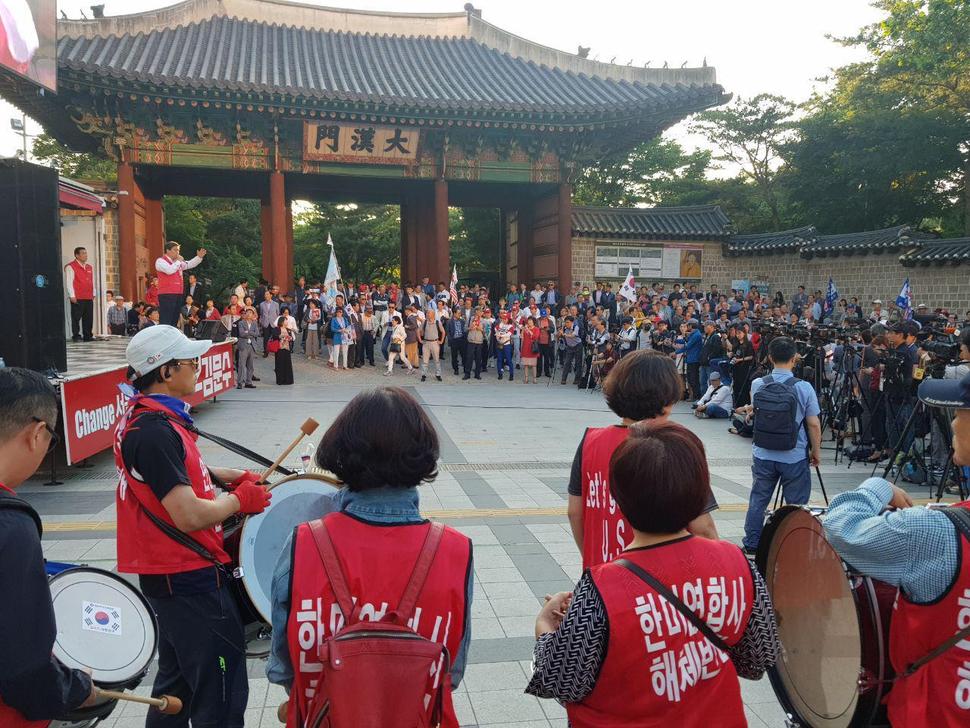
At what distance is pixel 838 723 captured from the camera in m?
2.34

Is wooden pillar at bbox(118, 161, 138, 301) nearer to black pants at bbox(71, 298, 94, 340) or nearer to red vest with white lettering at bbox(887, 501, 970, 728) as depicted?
→ black pants at bbox(71, 298, 94, 340)

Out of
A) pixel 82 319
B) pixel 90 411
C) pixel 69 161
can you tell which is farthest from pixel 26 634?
pixel 69 161

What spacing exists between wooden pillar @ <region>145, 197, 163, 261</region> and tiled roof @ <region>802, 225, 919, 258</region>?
65.2 ft

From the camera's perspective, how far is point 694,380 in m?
15.4

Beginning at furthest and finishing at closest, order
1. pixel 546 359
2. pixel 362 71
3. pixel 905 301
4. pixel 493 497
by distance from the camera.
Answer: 1. pixel 362 71
2. pixel 905 301
3. pixel 546 359
4. pixel 493 497

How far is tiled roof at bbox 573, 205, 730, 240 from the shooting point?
2356 cm

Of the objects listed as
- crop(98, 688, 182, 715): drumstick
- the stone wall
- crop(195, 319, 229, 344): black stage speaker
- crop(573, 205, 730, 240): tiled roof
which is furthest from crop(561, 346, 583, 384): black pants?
crop(98, 688, 182, 715): drumstick

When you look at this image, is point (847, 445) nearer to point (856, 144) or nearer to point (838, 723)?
point (838, 723)

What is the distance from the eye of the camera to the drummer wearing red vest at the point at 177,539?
2.47m

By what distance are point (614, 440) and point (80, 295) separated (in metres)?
14.7

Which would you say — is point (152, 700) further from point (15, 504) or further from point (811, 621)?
point (811, 621)

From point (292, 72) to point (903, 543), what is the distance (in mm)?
21376

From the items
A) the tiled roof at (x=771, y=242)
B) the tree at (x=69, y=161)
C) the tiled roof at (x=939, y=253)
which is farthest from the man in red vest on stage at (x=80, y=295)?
the tiled roof at (x=939, y=253)

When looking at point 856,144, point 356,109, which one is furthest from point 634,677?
point 856,144
